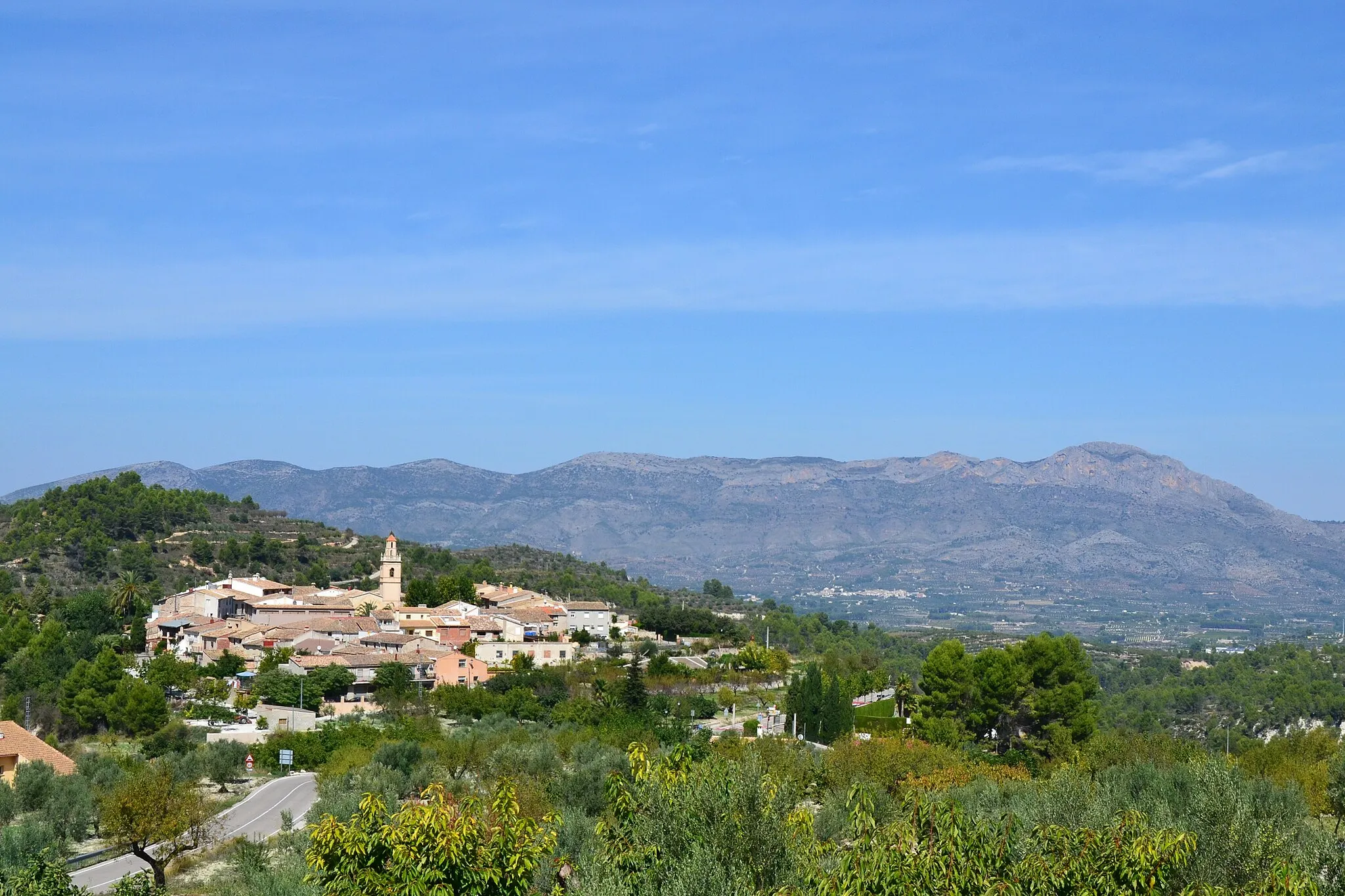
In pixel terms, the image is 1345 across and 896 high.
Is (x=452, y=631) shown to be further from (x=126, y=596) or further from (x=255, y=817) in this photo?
(x=255, y=817)

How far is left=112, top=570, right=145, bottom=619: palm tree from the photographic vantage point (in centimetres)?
6088

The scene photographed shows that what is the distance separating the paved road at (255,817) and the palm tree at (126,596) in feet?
93.3

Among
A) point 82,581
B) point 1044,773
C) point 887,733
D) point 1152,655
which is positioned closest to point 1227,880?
point 1044,773

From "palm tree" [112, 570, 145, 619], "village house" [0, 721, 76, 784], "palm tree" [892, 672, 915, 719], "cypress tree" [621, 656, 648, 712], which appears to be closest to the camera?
"village house" [0, 721, 76, 784]

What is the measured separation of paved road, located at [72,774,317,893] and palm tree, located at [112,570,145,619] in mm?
28430

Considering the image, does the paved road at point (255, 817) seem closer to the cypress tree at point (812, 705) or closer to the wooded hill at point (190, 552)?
the cypress tree at point (812, 705)

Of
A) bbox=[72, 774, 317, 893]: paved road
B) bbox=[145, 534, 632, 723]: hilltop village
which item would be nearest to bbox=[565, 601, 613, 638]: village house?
bbox=[145, 534, 632, 723]: hilltop village

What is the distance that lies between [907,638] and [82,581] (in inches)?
2971

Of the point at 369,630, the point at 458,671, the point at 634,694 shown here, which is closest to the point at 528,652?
the point at 458,671

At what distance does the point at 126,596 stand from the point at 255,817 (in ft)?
120

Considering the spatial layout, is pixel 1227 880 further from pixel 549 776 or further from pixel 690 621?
pixel 690 621

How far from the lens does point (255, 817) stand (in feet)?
92.9

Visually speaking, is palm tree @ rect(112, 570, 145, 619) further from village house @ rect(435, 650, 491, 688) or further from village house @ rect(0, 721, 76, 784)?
village house @ rect(0, 721, 76, 784)

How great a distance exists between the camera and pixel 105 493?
84125 millimetres
